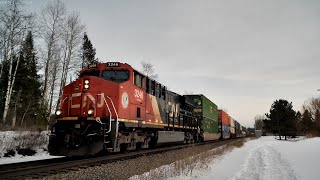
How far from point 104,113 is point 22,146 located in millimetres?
6154

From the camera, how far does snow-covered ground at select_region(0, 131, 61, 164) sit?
12.6 metres

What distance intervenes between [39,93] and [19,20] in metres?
12.1

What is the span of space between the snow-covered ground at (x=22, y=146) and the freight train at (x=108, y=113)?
11.0ft

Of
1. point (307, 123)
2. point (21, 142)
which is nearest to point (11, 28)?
point (21, 142)

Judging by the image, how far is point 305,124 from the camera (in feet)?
209

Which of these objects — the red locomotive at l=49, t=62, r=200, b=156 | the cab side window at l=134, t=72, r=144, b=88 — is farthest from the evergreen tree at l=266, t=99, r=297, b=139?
the cab side window at l=134, t=72, r=144, b=88

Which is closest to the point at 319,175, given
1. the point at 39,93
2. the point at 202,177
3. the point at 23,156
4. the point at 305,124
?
the point at 202,177

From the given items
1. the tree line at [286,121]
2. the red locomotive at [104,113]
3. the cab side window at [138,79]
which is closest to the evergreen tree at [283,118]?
the tree line at [286,121]

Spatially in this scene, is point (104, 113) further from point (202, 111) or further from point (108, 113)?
point (202, 111)

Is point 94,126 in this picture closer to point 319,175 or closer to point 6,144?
point 6,144

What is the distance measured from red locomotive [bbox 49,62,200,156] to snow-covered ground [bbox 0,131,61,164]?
11.6 feet

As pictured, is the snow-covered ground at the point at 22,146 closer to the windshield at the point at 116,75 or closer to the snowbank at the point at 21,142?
the snowbank at the point at 21,142

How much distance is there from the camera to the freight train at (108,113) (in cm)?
1006

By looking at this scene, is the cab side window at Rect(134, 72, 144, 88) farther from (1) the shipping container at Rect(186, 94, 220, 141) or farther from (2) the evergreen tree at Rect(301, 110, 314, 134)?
(2) the evergreen tree at Rect(301, 110, 314, 134)
